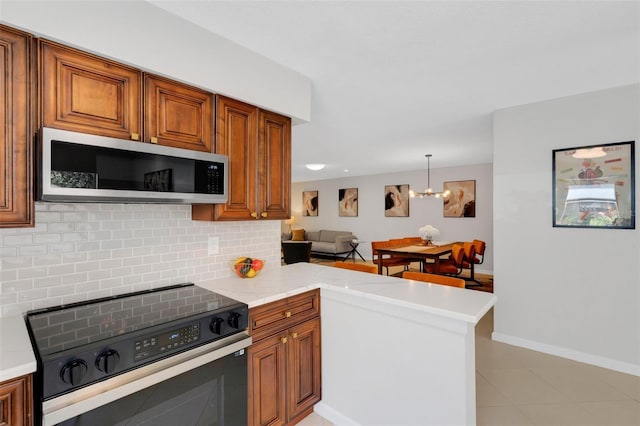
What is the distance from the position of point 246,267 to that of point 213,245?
29 centimetres

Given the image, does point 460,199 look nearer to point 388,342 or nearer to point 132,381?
point 388,342

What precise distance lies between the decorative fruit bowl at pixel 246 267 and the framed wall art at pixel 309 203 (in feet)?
26.3

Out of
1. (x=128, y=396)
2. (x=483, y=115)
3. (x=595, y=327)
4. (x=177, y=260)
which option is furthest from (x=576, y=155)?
(x=128, y=396)

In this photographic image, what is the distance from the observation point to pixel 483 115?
138 inches

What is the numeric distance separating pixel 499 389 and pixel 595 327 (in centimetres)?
122

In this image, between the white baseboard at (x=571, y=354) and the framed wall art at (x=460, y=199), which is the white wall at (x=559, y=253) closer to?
the white baseboard at (x=571, y=354)

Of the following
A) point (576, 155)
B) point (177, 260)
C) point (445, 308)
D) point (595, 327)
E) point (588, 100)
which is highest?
point (588, 100)

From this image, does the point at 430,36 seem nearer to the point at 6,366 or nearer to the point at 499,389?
the point at 6,366

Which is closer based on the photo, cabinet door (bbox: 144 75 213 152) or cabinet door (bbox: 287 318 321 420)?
cabinet door (bbox: 144 75 213 152)

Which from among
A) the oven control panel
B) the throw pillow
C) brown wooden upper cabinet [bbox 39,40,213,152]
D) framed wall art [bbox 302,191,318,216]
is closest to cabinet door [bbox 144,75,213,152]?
brown wooden upper cabinet [bbox 39,40,213,152]

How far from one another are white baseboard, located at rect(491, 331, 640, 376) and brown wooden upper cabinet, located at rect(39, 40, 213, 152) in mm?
3490

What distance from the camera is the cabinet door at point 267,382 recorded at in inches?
65.2

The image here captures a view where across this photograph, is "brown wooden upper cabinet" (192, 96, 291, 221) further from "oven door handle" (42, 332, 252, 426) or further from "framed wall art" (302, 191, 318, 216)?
"framed wall art" (302, 191, 318, 216)

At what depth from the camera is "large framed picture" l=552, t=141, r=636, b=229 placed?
2672 mm
